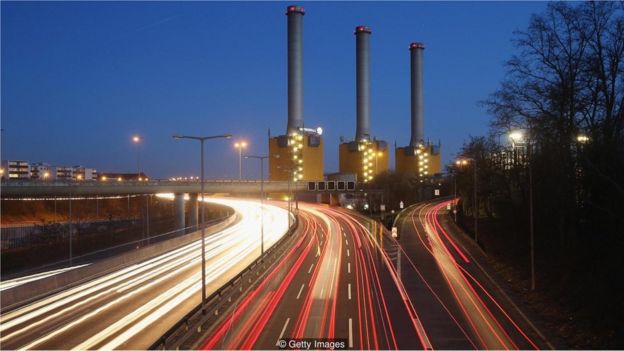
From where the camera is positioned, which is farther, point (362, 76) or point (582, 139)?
point (362, 76)

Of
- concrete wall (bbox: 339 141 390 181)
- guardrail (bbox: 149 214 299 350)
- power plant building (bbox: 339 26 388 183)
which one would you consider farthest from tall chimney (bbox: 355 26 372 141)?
guardrail (bbox: 149 214 299 350)

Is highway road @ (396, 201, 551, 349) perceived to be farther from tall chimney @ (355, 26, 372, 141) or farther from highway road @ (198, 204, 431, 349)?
tall chimney @ (355, 26, 372, 141)

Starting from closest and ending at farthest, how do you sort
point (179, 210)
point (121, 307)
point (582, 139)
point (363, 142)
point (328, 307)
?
point (328, 307)
point (121, 307)
point (582, 139)
point (179, 210)
point (363, 142)

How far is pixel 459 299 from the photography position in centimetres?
2869

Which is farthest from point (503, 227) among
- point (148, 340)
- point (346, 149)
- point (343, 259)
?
point (346, 149)

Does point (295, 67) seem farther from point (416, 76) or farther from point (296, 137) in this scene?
point (416, 76)

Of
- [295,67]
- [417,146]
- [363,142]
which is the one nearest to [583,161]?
[295,67]

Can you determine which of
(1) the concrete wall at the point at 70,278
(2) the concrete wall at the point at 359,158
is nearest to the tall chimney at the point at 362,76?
(2) the concrete wall at the point at 359,158

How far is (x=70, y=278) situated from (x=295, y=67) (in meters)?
94.0

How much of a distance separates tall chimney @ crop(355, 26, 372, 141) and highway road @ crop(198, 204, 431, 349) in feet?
295

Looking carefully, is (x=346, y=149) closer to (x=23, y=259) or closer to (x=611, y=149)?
(x=23, y=259)

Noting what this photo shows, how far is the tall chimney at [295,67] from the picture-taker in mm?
123062

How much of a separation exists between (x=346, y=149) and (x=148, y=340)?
425 ft

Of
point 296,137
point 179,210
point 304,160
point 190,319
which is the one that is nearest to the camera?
point 190,319
